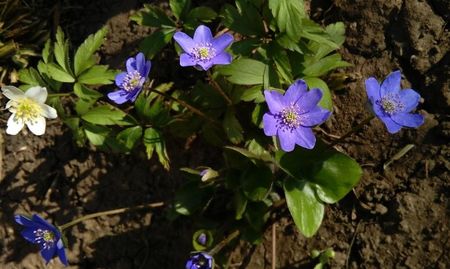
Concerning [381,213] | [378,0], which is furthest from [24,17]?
[381,213]

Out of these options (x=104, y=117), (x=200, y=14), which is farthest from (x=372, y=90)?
(x=104, y=117)

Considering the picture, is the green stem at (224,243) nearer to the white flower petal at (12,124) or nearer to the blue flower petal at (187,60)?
the blue flower petal at (187,60)

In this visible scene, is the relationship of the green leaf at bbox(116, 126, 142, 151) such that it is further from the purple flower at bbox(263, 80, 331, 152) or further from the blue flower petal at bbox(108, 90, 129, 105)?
the purple flower at bbox(263, 80, 331, 152)

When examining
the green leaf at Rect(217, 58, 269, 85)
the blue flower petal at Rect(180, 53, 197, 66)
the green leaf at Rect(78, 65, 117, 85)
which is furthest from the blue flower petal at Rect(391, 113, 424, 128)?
the green leaf at Rect(78, 65, 117, 85)

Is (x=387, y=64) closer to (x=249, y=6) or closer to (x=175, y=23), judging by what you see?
(x=249, y=6)

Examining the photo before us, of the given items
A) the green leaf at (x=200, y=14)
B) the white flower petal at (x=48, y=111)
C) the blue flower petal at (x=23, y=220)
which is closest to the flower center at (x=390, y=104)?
the green leaf at (x=200, y=14)
